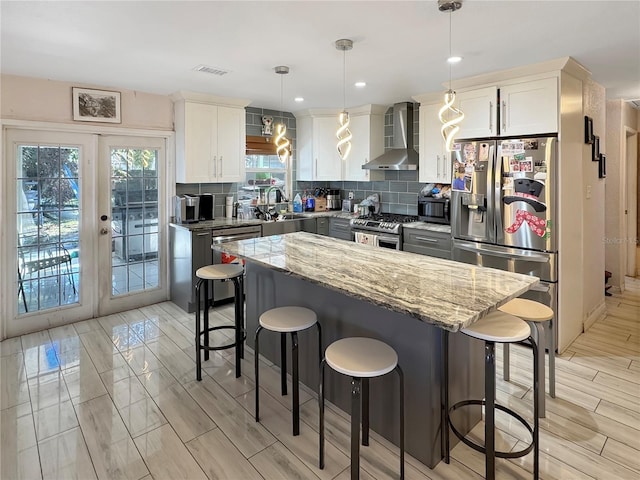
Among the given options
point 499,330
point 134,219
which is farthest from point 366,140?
point 499,330

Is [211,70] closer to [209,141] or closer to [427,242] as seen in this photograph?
[209,141]

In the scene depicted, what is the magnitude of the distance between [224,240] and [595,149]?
402cm

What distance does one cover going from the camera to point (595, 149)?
4070 millimetres

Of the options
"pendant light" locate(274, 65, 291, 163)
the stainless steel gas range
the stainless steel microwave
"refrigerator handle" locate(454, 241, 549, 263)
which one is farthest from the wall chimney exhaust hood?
"pendant light" locate(274, 65, 291, 163)

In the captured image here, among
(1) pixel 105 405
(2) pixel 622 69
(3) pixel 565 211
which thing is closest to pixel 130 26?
(1) pixel 105 405

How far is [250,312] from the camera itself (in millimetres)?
3420

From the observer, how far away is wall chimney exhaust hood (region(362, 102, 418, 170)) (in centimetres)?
490

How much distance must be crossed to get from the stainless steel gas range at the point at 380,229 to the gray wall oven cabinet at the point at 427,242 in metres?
0.10

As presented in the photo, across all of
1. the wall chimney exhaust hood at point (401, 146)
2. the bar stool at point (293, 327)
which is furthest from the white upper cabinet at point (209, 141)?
the bar stool at point (293, 327)

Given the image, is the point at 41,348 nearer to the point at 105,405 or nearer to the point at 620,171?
the point at 105,405

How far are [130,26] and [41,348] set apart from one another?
2.85 m

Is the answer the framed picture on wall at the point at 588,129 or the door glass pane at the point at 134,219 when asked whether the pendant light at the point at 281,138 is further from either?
the framed picture on wall at the point at 588,129

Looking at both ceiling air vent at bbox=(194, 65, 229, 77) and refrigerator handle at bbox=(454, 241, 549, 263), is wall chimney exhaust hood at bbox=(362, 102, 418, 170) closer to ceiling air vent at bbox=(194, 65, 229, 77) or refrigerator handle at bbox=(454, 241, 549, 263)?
refrigerator handle at bbox=(454, 241, 549, 263)

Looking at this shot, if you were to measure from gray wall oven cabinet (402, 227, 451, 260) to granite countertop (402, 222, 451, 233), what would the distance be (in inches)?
1.0
